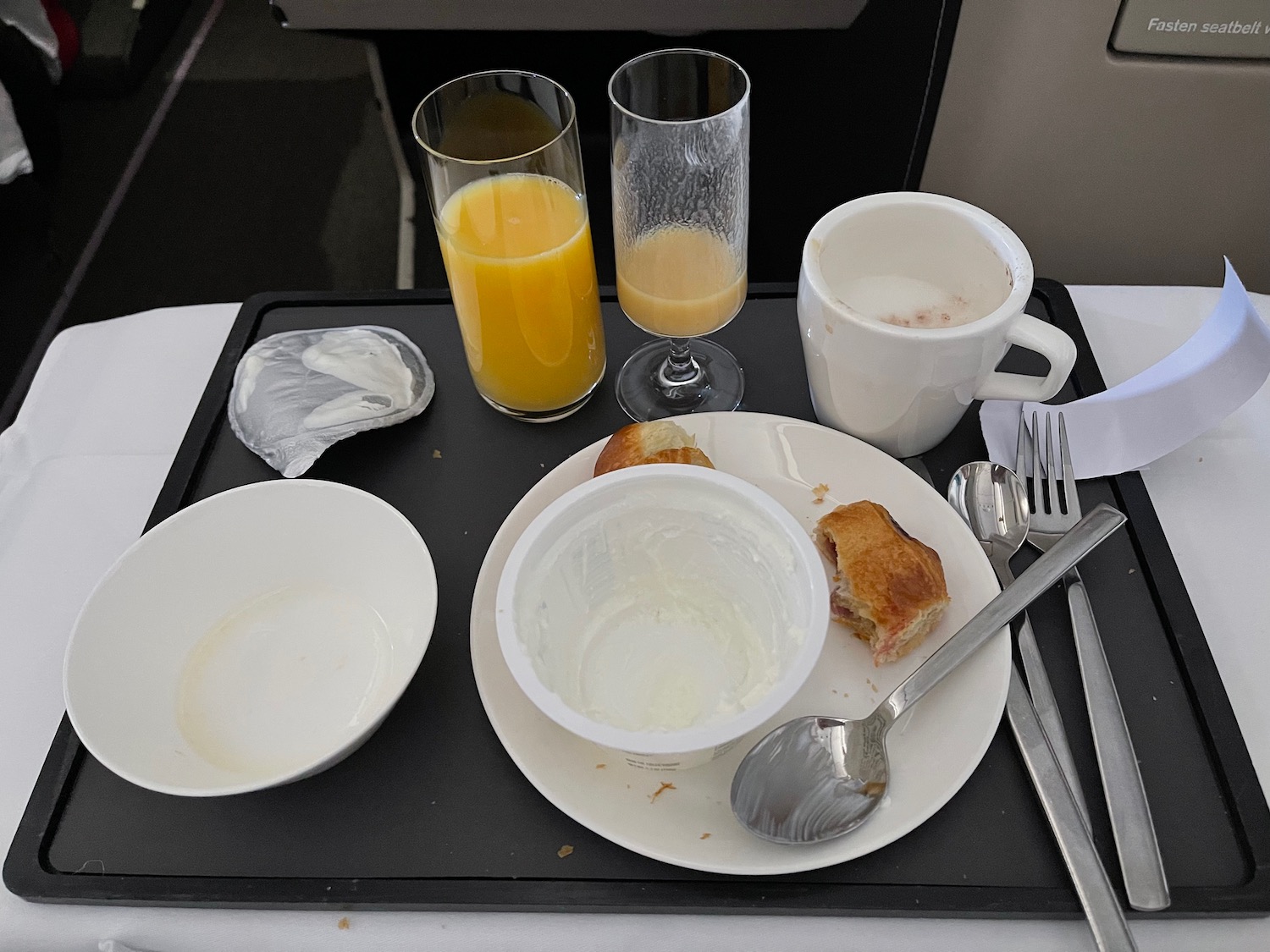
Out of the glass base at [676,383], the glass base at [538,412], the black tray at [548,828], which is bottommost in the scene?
the black tray at [548,828]

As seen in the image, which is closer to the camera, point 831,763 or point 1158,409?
point 831,763

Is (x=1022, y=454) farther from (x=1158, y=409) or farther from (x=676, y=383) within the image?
(x=676, y=383)

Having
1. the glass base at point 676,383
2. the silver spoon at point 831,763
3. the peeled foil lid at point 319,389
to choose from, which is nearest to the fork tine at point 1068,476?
the silver spoon at point 831,763

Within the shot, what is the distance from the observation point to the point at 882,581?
0.68 metres

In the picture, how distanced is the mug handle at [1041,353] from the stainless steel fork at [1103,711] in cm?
5

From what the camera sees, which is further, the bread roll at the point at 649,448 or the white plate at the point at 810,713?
the bread roll at the point at 649,448

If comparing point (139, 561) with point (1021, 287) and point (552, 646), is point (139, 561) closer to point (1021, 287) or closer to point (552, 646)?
point (552, 646)

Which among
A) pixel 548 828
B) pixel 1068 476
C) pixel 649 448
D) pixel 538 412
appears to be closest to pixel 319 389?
pixel 538 412

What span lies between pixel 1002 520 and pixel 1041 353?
14 cm

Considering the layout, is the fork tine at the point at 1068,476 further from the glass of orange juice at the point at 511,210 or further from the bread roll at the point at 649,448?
the glass of orange juice at the point at 511,210

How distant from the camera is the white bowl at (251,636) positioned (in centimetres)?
65

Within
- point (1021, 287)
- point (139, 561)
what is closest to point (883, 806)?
point (1021, 287)

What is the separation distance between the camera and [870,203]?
82cm

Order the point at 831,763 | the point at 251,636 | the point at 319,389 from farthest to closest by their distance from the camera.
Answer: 1. the point at 319,389
2. the point at 251,636
3. the point at 831,763
